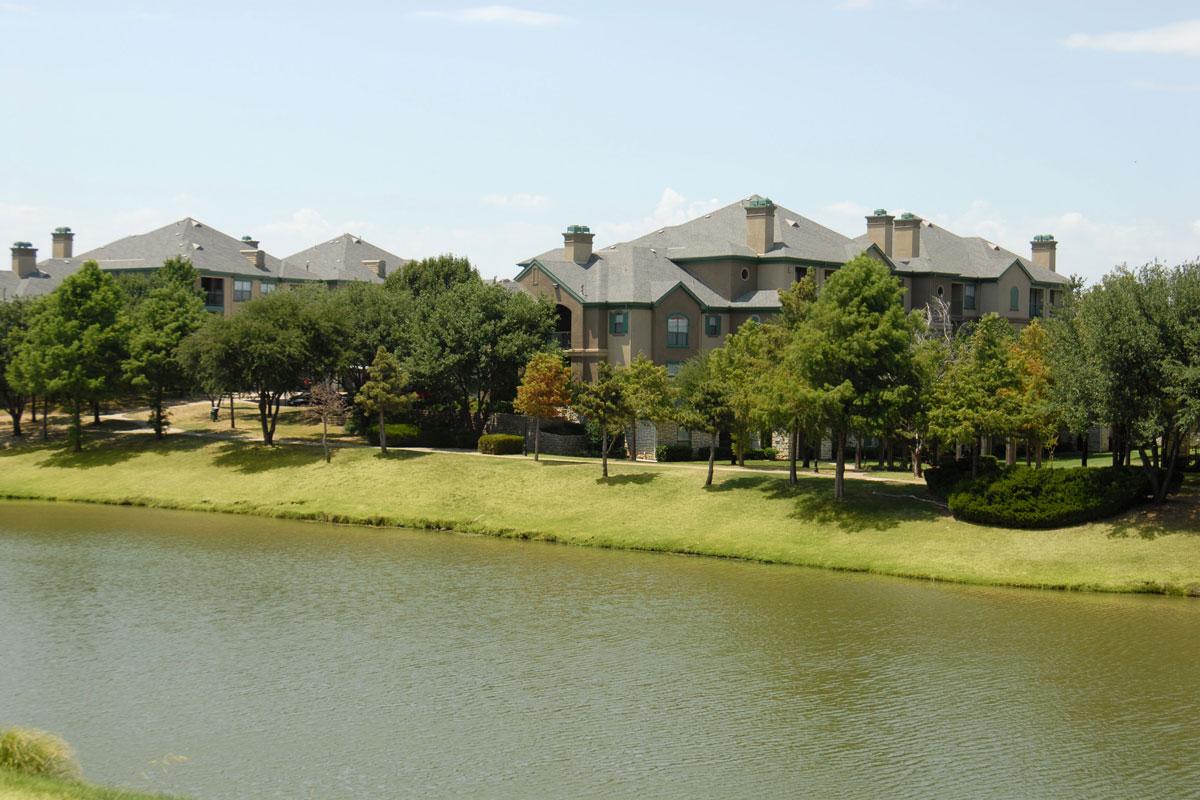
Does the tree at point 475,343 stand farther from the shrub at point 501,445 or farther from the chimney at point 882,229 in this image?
the chimney at point 882,229

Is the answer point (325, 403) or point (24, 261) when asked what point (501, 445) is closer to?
point (325, 403)

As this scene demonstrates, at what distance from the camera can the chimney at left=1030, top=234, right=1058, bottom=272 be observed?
10038 centimetres

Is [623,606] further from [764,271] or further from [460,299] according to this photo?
[764,271]

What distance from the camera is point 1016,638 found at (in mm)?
37000

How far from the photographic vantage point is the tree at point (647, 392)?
60906 mm

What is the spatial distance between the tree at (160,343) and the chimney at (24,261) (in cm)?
3435

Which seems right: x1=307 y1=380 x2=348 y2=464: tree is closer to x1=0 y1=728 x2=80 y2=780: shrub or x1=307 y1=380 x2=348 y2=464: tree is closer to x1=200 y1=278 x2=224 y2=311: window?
x1=200 y1=278 x2=224 y2=311: window

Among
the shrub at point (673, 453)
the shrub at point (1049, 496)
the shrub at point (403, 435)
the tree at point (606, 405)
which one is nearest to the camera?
the shrub at point (1049, 496)

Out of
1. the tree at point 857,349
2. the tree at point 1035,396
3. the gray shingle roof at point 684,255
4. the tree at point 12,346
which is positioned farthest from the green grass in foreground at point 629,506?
the gray shingle roof at point 684,255

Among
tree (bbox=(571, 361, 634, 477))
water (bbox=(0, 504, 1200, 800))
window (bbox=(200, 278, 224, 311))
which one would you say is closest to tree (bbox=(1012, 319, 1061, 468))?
water (bbox=(0, 504, 1200, 800))

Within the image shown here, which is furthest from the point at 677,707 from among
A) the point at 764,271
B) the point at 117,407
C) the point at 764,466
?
the point at 117,407

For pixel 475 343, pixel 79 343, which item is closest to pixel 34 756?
pixel 475 343

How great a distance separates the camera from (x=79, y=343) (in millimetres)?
76312

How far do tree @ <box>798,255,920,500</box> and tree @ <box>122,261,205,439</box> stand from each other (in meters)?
38.0
